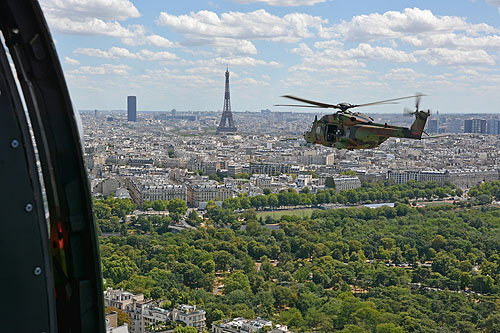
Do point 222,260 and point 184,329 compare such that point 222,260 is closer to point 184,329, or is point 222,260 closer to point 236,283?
point 236,283

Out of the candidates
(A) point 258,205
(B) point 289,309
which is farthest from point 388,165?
(B) point 289,309

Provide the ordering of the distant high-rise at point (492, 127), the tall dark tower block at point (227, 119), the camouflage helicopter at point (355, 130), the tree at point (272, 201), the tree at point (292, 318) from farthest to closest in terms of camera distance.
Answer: the distant high-rise at point (492, 127), the tall dark tower block at point (227, 119), the tree at point (272, 201), the tree at point (292, 318), the camouflage helicopter at point (355, 130)

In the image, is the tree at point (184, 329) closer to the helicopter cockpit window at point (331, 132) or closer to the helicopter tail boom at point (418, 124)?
the helicopter cockpit window at point (331, 132)

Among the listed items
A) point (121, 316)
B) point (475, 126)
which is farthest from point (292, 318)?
point (475, 126)

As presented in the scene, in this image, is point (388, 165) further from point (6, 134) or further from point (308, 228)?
point (6, 134)

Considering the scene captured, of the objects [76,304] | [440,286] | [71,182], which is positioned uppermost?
[71,182]

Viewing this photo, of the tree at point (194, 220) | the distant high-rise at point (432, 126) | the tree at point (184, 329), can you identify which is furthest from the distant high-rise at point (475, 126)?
the tree at point (184, 329)
